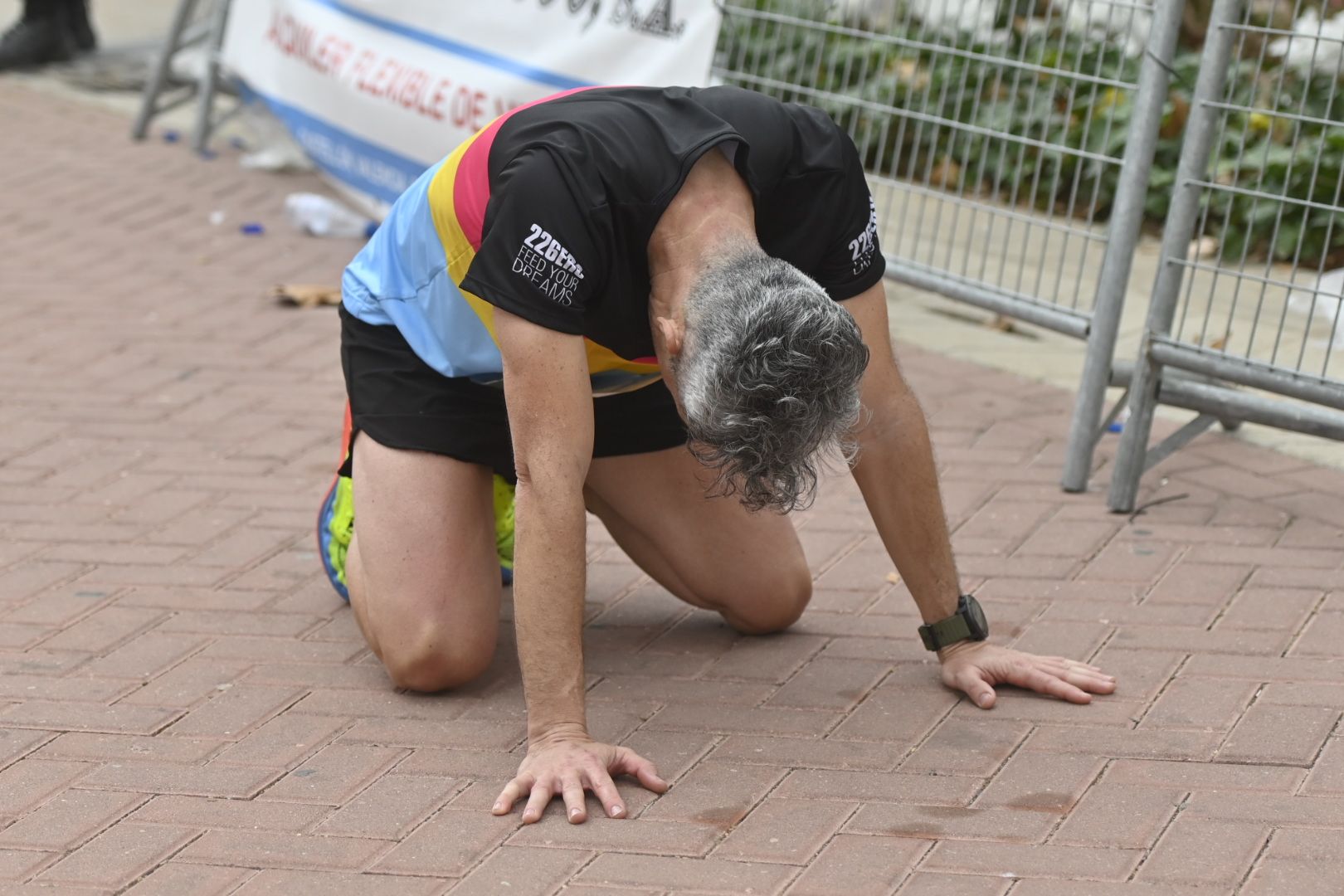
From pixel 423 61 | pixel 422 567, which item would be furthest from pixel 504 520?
pixel 423 61

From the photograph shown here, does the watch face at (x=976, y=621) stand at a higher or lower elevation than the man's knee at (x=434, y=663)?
higher

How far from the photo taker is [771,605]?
329 centimetres

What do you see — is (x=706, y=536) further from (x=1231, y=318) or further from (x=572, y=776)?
(x=1231, y=318)

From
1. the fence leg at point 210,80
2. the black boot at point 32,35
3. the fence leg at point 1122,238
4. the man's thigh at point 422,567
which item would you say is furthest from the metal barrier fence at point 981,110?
the black boot at point 32,35

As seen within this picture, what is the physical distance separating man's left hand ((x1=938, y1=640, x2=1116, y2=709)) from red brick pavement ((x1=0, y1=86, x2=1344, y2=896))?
42 mm

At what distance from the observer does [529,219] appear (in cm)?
252

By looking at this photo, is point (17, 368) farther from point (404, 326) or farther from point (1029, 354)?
point (1029, 354)

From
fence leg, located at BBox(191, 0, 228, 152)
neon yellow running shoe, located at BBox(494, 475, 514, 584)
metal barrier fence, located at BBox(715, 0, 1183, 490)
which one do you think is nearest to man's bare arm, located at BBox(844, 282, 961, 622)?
neon yellow running shoe, located at BBox(494, 475, 514, 584)

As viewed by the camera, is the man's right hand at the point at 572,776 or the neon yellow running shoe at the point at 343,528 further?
the neon yellow running shoe at the point at 343,528

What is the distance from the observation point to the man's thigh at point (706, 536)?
3.28 m

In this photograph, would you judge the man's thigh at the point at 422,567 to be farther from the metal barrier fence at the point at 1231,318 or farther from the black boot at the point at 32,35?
the black boot at the point at 32,35

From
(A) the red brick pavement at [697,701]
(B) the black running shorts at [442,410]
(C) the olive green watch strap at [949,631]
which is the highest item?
(B) the black running shorts at [442,410]

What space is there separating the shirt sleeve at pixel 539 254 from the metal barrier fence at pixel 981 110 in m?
1.79

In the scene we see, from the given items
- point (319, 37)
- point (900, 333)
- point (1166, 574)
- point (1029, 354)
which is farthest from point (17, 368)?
point (1166, 574)
